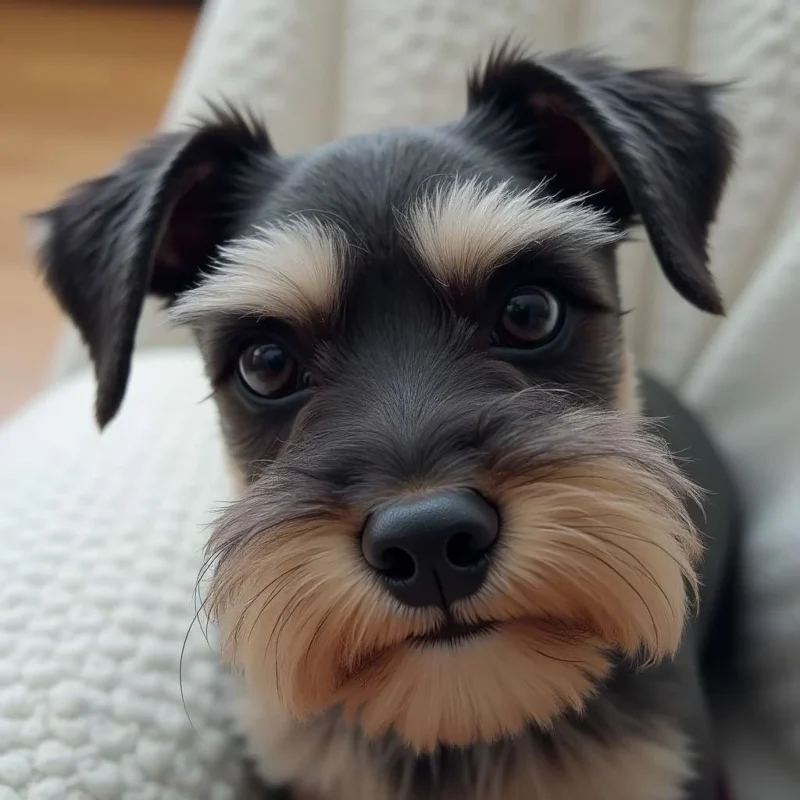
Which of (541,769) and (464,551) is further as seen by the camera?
(541,769)

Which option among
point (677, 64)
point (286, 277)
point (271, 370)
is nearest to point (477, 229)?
point (286, 277)

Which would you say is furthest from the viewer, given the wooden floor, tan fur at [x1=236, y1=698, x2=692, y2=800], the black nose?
the wooden floor

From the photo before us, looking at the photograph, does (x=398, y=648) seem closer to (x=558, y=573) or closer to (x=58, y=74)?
(x=558, y=573)

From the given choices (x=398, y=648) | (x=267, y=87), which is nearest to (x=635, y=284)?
(x=267, y=87)

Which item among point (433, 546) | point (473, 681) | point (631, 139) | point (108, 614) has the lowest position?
point (108, 614)

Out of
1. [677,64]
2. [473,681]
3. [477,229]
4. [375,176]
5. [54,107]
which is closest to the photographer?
[473,681]

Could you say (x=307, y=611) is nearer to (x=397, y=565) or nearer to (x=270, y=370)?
(x=397, y=565)

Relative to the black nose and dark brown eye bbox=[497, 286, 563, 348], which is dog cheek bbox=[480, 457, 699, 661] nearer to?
the black nose

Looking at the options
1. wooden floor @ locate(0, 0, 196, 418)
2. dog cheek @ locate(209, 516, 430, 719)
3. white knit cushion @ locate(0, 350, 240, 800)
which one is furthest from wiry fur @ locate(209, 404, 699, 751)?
wooden floor @ locate(0, 0, 196, 418)
